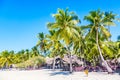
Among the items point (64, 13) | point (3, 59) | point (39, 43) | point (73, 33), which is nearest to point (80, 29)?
point (73, 33)

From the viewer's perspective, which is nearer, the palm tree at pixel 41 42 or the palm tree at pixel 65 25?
the palm tree at pixel 65 25

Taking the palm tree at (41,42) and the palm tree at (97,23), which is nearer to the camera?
the palm tree at (97,23)

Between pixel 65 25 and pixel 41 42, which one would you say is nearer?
pixel 65 25

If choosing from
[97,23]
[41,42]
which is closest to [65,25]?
[97,23]

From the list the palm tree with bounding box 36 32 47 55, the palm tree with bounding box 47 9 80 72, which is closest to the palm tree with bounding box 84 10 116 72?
the palm tree with bounding box 47 9 80 72

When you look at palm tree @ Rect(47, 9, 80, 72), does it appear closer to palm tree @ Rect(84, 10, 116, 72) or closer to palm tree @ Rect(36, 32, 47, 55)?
palm tree @ Rect(84, 10, 116, 72)

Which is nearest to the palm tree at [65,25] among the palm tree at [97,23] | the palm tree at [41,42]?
the palm tree at [97,23]

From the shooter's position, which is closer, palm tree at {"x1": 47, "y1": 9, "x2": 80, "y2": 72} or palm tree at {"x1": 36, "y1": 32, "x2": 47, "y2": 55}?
palm tree at {"x1": 47, "y1": 9, "x2": 80, "y2": 72}

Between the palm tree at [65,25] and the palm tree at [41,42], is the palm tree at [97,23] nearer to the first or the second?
the palm tree at [65,25]

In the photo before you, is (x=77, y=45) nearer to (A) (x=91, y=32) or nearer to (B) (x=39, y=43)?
(A) (x=91, y=32)

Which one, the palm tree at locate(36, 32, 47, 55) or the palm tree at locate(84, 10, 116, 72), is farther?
the palm tree at locate(36, 32, 47, 55)

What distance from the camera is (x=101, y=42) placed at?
3525 cm

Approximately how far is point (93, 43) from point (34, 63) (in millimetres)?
28685

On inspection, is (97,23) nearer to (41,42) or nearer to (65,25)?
(65,25)
